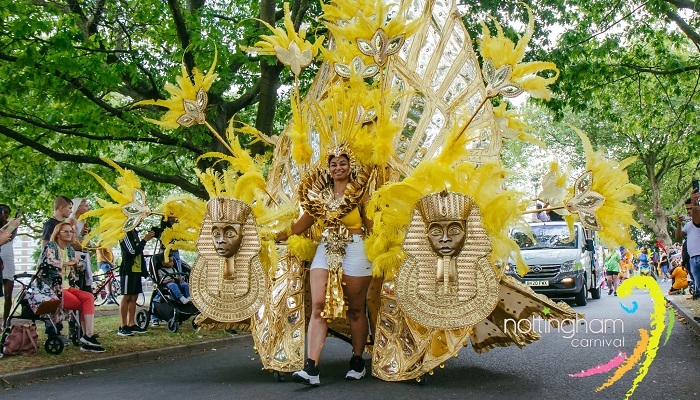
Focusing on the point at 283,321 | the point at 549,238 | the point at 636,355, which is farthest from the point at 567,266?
the point at 283,321

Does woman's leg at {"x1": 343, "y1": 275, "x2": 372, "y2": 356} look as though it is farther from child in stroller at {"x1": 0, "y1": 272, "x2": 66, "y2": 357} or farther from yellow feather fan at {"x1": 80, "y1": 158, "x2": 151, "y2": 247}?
child in stroller at {"x1": 0, "y1": 272, "x2": 66, "y2": 357}

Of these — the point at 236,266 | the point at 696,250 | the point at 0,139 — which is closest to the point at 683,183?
the point at 696,250

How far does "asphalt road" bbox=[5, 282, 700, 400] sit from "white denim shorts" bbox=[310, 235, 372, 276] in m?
0.91

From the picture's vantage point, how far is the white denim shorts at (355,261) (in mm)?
5871

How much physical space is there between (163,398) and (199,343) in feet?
14.3

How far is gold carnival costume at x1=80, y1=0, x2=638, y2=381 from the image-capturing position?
201 inches

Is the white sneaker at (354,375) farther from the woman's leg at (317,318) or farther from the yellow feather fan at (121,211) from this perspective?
the yellow feather fan at (121,211)

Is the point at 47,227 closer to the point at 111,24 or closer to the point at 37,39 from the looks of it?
the point at 37,39

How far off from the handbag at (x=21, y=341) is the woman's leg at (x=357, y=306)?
153 inches

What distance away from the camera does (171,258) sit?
10.9m

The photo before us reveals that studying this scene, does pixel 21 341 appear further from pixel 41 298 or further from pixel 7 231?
pixel 7 231

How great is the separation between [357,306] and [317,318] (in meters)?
0.37

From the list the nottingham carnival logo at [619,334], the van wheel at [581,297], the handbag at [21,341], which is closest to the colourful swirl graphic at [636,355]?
the nottingham carnival logo at [619,334]

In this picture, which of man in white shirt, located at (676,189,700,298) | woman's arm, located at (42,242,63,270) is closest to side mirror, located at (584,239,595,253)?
man in white shirt, located at (676,189,700,298)
